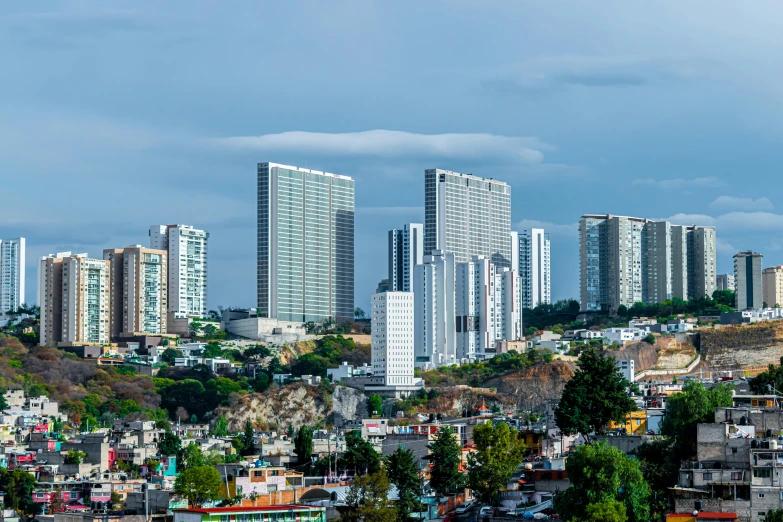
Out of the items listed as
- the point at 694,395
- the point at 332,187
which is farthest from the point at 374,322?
the point at 694,395

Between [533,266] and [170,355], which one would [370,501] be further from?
[533,266]

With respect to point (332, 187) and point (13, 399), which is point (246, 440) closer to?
point (13, 399)

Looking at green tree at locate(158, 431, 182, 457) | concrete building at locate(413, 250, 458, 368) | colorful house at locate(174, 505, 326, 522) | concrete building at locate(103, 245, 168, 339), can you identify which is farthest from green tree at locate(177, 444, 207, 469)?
concrete building at locate(103, 245, 168, 339)

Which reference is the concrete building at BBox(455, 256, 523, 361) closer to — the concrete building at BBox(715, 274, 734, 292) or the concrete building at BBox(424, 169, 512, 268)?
the concrete building at BBox(424, 169, 512, 268)

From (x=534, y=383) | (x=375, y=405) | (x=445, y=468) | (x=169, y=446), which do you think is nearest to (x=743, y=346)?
(x=534, y=383)

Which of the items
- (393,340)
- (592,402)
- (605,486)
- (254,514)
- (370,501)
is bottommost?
(254,514)

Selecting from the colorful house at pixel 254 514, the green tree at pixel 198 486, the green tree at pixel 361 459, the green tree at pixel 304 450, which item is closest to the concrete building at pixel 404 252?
the green tree at pixel 304 450
